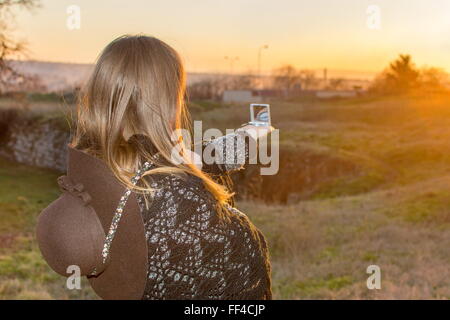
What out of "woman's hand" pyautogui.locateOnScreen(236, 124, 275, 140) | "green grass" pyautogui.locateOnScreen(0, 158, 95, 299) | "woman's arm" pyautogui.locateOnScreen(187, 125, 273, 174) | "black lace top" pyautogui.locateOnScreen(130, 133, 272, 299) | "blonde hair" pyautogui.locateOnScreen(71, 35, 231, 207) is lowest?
"green grass" pyautogui.locateOnScreen(0, 158, 95, 299)

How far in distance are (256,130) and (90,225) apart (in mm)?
1031

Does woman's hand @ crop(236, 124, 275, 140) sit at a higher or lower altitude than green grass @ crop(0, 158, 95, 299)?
higher

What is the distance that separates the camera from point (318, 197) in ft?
80.0

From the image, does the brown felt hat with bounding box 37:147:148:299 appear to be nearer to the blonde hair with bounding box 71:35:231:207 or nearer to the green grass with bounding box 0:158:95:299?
the blonde hair with bounding box 71:35:231:207

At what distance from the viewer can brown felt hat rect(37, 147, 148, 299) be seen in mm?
1820

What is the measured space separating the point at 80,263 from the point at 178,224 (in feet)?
1.14

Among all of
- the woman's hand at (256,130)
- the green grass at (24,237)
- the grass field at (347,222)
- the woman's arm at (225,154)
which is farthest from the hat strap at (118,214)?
the green grass at (24,237)

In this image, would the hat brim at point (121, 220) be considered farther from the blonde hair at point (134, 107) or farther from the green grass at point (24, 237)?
the green grass at point (24, 237)

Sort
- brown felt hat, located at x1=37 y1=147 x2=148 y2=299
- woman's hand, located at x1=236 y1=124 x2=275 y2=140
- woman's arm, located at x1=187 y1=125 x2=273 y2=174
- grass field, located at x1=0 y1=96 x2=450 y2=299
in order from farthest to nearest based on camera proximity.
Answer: grass field, located at x1=0 y1=96 x2=450 y2=299
woman's hand, located at x1=236 y1=124 x2=275 y2=140
woman's arm, located at x1=187 y1=125 x2=273 y2=174
brown felt hat, located at x1=37 y1=147 x2=148 y2=299

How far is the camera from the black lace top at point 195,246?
6.07 feet

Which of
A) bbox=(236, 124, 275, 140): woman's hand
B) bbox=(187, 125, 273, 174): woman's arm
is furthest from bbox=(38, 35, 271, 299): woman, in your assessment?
bbox=(236, 124, 275, 140): woman's hand

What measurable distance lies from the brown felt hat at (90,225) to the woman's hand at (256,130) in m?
0.82

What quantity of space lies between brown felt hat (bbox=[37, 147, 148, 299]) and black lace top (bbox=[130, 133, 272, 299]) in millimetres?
45
